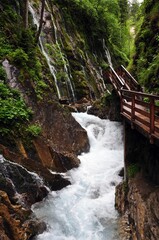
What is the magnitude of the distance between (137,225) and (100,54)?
→ 93.6 feet

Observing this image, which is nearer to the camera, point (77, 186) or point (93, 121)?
point (77, 186)

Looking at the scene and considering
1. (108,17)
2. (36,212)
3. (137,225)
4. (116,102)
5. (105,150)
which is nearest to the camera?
(137,225)

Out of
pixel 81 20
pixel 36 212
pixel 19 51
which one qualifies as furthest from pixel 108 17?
pixel 36 212

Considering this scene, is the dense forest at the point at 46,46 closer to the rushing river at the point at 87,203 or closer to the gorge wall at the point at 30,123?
the gorge wall at the point at 30,123

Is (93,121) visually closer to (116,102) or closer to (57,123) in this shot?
(116,102)

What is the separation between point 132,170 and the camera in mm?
9906

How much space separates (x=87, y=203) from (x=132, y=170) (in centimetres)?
224

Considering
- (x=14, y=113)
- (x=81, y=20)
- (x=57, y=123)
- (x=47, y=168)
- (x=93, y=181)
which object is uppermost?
(x=81, y=20)

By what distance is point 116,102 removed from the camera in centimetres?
2019

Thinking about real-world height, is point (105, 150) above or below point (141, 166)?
below

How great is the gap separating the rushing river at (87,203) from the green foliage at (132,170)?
5.11ft

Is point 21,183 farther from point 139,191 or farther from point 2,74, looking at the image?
point 2,74

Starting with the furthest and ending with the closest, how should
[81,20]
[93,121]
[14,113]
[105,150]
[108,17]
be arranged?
[108,17]
[81,20]
[93,121]
[105,150]
[14,113]

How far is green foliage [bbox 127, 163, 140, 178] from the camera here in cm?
978
